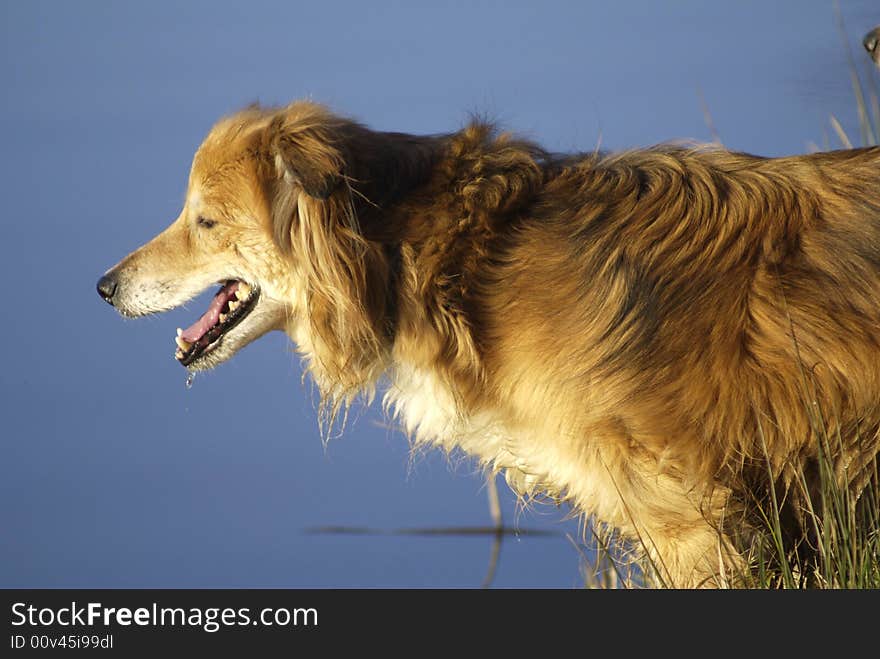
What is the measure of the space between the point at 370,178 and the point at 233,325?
0.75 m

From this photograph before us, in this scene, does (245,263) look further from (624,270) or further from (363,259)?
(624,270)

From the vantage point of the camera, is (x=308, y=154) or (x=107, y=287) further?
(x=107, y=287)

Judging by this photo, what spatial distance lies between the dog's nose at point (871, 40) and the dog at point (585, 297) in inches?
22.7

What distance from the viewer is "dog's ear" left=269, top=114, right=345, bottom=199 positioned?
369 centimetres

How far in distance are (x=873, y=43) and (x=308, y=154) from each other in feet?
6.40

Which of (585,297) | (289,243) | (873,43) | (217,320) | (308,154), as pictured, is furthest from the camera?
(217,320)

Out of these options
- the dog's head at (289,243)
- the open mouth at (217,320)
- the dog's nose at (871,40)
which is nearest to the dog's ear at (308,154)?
the dog's head at (289,243)

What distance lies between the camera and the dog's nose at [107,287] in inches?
171

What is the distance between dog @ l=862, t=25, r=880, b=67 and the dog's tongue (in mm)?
2315

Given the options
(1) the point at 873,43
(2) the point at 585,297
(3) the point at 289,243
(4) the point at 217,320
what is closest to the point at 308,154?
(3) the point at 289,243

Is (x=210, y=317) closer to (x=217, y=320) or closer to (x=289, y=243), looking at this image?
(x=217, y=320)

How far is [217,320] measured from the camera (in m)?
4.23

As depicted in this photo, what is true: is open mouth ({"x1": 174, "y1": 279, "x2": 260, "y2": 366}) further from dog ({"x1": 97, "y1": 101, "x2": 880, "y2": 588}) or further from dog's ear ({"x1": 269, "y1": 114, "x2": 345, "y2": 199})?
dog's ear ({"x1": 269, "y1": 114, "x2": 345, "y2": 199})
